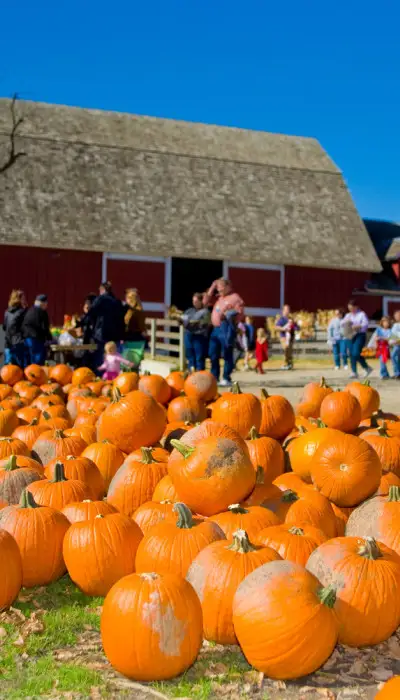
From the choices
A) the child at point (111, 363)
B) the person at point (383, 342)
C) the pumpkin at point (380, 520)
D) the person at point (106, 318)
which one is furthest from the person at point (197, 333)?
the pumpkin at point (380, 520)

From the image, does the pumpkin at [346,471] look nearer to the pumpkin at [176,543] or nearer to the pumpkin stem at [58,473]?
the pumpkin at [176,543]

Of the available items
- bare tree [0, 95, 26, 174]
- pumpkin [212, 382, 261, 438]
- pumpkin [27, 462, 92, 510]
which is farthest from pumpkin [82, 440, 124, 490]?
bare tree [0, 95, 26, 174]

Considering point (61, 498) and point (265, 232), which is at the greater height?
point (265, 232)

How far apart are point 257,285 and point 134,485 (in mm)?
23643

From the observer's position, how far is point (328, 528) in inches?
172

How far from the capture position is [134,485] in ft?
16.2

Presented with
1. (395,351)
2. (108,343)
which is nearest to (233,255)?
(395,351)

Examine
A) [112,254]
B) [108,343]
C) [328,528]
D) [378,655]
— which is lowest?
[378,655]

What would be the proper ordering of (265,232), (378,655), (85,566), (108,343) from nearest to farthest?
(378,655), (85,566), (108,343), (265,232)

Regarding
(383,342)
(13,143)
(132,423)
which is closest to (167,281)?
(13,143)

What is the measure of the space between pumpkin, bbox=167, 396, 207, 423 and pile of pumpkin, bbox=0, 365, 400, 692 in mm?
31

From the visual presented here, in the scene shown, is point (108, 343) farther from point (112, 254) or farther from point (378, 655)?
point (112, 254)

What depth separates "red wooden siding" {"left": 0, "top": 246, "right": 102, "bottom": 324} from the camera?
2495cm

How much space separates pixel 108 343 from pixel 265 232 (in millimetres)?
17984
